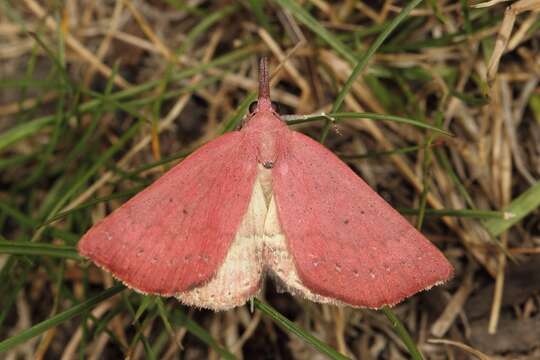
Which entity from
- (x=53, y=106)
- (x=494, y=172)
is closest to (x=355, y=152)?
(x=494, y=172)

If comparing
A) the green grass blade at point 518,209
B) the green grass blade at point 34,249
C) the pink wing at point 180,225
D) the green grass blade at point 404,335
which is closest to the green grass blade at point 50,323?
the green grass blade at point 34,249

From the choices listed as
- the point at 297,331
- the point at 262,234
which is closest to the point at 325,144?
the point at 262,234

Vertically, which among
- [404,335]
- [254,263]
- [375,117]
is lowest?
[404,335]

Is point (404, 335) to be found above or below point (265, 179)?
below

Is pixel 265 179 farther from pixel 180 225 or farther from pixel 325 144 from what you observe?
pixel 325 144

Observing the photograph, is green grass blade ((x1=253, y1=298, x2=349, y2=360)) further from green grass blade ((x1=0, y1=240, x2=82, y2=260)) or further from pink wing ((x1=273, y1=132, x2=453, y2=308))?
green grass blade ((x1=0, y1=240, x2=82, y2=260))

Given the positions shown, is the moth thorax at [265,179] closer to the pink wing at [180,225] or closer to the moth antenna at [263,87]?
the pink wing at [180,225]
